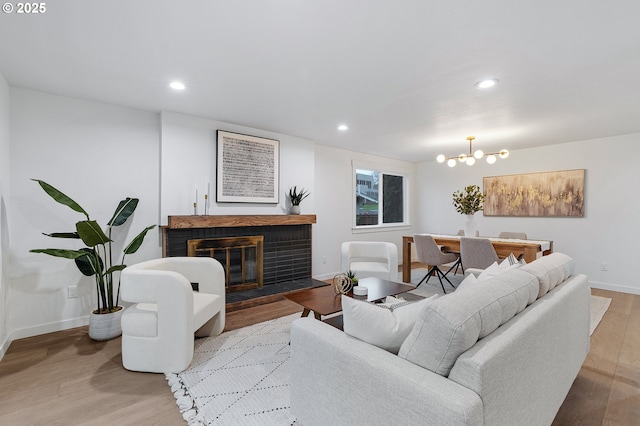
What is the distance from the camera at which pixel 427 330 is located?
1.14 metres

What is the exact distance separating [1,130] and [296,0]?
2.68 metres

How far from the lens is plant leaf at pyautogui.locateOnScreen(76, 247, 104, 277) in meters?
2.82

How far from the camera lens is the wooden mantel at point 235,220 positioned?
3422mm

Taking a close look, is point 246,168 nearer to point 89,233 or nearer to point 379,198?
point 89,233

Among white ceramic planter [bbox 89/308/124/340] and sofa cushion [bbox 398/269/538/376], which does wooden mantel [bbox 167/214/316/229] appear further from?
sofa cushion [bbox 398/269/538/376]

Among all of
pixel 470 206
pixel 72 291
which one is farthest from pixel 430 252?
pixel 72 291

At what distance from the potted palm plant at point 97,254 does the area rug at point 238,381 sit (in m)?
0.89

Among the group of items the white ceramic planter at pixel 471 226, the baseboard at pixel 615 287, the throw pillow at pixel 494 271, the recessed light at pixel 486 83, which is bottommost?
the baseboard at pixel 615 287

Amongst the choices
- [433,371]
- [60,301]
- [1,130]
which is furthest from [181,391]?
[1,130]

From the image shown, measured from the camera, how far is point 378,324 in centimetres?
132

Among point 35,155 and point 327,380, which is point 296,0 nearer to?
point 327,380

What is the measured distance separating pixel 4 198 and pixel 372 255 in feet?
12.5

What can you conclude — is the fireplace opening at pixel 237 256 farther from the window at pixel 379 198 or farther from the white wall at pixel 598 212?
the white wall at pixel 598 212

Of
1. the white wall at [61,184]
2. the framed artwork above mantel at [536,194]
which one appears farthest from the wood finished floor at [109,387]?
the framed artwork above mantel at [536,194]
